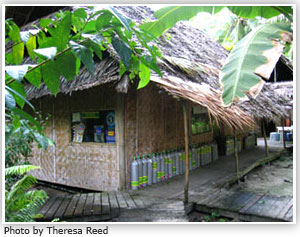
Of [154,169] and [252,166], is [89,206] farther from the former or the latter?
[252,166]

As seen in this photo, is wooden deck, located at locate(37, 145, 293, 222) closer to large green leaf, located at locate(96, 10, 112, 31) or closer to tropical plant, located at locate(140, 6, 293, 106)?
tropical plant, located at locate(140, 6, 293, 106)

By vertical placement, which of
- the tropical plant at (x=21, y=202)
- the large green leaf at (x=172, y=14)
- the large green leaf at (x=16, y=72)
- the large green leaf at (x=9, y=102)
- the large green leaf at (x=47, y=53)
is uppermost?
the large green leaf at (x=172, y=14)

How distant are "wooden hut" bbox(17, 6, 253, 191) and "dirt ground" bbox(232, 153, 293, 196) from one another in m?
1.49

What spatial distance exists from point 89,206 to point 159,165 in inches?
68.9

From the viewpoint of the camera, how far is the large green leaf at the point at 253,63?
1529 mm

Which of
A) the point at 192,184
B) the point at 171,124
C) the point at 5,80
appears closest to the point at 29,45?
the point at 5,80

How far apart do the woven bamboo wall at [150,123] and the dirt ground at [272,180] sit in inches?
66.1

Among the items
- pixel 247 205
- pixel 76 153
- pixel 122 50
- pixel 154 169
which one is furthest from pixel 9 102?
pixel 76 153

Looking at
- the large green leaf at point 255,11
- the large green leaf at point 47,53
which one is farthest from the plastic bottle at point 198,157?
the large green leaf at point 47,53

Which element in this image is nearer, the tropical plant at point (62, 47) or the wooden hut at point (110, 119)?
the tropical plant at point (62, 47)

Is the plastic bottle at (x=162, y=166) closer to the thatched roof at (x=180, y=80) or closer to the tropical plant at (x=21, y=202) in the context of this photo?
the thatched roof at (x=180, y=80)

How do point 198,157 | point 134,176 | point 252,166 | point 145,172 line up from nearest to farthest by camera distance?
point 134,176 → point 145,172 → point 252,166 → point 198,157

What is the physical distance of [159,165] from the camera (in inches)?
202

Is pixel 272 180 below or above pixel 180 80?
below
